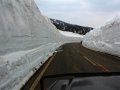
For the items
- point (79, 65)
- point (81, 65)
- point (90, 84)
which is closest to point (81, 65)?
point (81, 65)

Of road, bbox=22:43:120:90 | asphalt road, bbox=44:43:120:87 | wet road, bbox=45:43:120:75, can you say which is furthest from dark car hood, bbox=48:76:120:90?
wet road, bbox=45:43:120:75

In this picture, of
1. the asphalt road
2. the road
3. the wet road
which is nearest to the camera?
the road

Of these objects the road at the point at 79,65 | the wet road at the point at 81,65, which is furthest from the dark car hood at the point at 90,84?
the wet road at the point at 81,65

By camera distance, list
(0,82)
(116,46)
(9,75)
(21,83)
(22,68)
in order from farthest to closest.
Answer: (116,46)
(22,68)
(21,83)
(9,75)
(0,82)

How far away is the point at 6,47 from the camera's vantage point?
40.2 ft

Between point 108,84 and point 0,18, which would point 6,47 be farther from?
point 108,84

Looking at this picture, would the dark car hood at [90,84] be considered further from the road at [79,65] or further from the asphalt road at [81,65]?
the asphalt road at [81,65]

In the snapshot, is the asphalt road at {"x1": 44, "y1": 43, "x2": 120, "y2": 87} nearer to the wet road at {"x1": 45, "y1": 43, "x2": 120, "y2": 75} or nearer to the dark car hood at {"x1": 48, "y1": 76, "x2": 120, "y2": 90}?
the wet road at {"x1": 45, "y1": 43, "x2": 120, "y2": 75}

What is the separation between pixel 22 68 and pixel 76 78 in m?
7.60

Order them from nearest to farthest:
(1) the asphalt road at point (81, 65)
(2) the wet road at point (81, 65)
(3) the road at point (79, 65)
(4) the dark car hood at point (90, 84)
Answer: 1. (4) the dark car hood at point (90, 84)
2. (3) the road at point (79, 65)
3. (1) the asphalt road at point (81, 65)
4. (2) the wet road at point (81, 65)

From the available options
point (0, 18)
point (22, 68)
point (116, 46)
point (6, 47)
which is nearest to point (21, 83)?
point (22, 68)

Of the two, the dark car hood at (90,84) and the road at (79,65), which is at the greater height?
the dark car hood at (90,84)

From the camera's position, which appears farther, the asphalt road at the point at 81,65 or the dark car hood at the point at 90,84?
the asphalt road at the point at 81,65

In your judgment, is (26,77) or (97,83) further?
(26,77)
